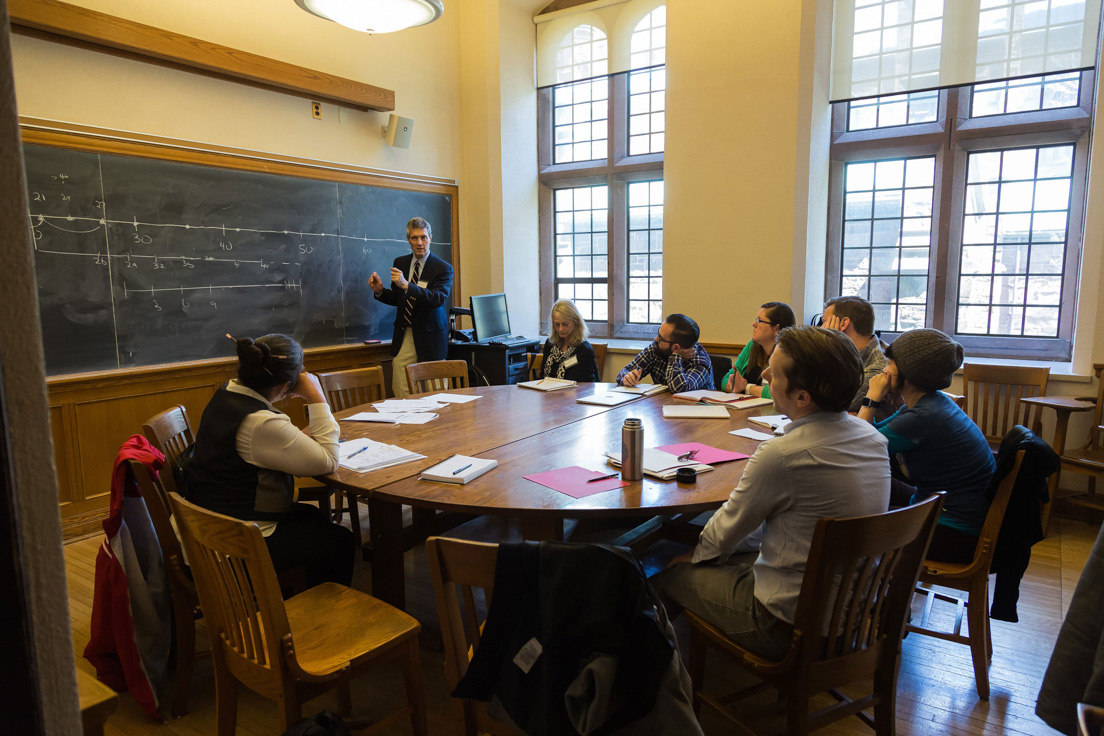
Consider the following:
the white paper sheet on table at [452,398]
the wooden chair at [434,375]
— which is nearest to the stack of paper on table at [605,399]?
the white paper sheet on table at [452,398]

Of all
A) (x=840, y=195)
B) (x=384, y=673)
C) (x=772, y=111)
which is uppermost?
(x=772, y=111)

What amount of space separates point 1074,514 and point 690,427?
8.81ft

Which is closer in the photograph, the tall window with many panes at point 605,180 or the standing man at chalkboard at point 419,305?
the standing man at chalkboard at point 419,305

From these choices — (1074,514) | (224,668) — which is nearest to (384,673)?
(224,668)

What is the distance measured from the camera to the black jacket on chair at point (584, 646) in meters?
1.15

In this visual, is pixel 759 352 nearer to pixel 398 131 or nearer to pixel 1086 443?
pixel 1086 443

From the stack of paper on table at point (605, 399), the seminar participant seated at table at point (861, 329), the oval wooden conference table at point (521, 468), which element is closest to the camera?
the oval wooden conference table at point (521, 468)

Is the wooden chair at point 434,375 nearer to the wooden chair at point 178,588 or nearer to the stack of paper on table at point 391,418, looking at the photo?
the stack of paper on table at point 391,418

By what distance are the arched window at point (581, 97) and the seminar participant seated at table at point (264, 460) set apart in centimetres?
452

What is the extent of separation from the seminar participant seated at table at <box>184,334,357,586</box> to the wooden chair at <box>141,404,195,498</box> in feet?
0.20

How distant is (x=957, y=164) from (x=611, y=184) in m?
2.65

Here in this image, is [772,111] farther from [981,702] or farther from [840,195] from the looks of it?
[981,702]

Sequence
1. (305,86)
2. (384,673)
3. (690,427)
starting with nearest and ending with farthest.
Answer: (384,673), (690,427), (305,86)

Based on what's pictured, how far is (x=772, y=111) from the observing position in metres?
4.47
